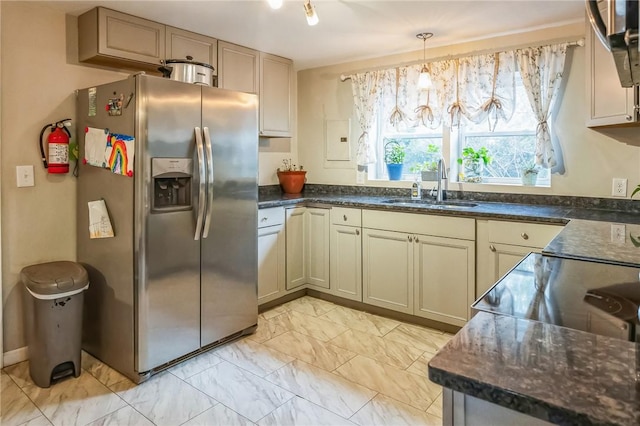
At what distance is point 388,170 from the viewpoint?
3.97 meters

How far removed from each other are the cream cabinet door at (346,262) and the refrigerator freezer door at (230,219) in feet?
2.86

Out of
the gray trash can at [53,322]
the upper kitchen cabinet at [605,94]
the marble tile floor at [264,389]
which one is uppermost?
the upper kitchen cabinet at [605,94]

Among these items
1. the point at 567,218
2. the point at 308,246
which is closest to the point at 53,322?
the point at 308,246

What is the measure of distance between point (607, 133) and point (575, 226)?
1.13m

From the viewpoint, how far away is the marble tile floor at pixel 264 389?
6.92ft

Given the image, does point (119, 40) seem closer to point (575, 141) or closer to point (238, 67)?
point (238, 67)

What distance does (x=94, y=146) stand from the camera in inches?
104

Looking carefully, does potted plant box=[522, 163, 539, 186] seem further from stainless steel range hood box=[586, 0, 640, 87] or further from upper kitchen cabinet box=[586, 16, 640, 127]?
stainless steel range hood box=[586, 0, 640, 87]

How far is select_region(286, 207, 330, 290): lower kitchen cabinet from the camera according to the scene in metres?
3.74

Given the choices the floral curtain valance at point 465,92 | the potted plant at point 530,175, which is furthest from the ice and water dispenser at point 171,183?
the potted plant at point 530,175

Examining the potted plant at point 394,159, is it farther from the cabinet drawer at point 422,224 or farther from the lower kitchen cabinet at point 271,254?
the lower kitchen cabinet at point 271,254

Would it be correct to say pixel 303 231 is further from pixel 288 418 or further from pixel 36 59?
pixel 36 59

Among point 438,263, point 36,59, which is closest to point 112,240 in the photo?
point 36,59

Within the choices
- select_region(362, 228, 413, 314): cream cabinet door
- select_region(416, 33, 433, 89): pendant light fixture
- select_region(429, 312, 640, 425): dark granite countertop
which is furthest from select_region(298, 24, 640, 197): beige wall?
select_region(429, 312, 640, 425): dark granite countertop
